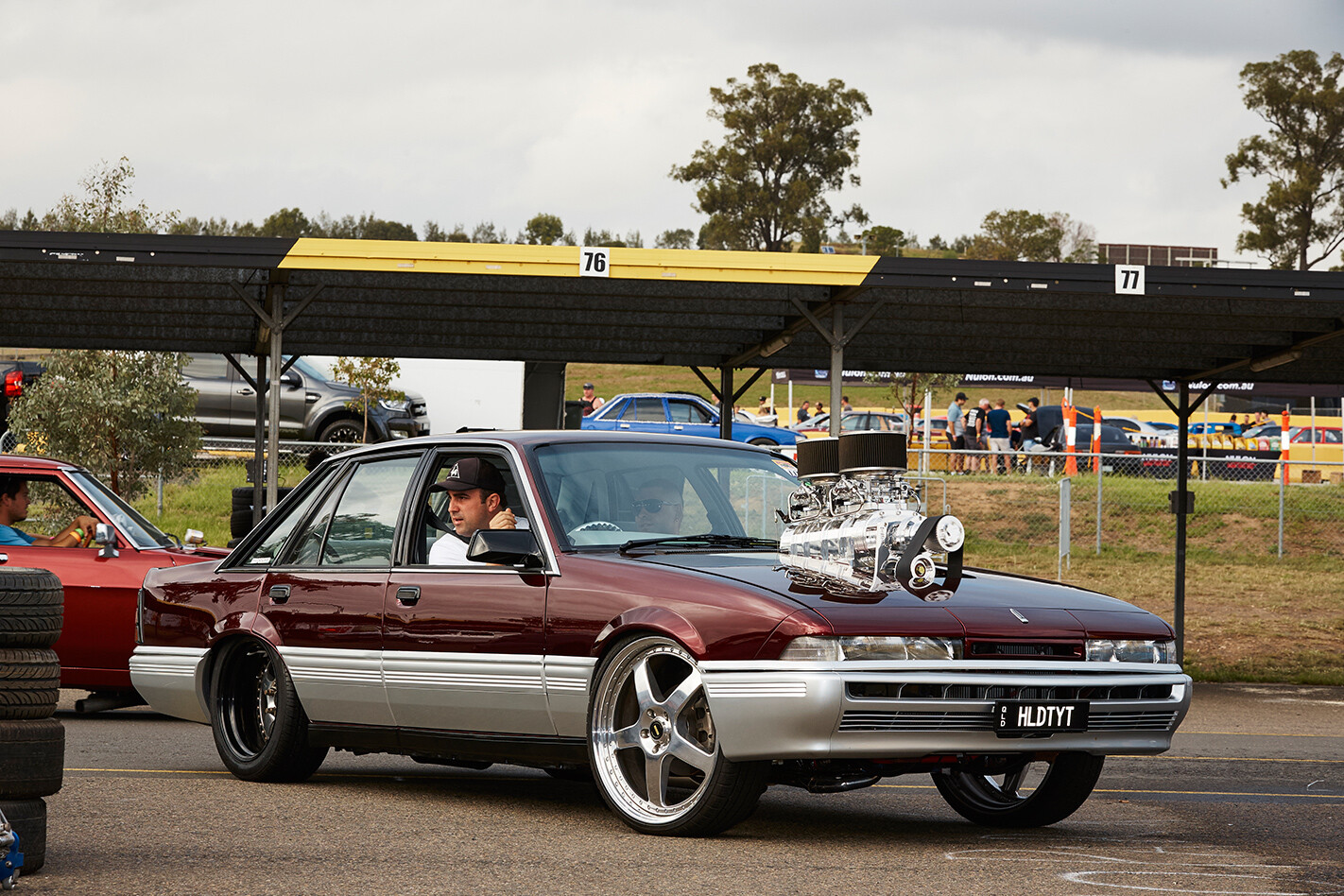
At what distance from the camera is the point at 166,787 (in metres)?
7.25

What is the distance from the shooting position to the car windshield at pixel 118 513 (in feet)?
34.8

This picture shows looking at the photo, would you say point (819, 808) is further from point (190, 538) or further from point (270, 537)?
point (190, 538)

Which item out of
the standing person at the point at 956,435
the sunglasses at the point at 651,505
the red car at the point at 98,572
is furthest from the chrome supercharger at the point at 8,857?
the standing person at the point at 956,435

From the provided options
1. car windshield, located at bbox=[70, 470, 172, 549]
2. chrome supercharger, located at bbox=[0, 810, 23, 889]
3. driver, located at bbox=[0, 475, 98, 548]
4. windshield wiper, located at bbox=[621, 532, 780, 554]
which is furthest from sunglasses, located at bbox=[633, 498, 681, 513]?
driver, located at bbox=[0, 475, 98, 548]

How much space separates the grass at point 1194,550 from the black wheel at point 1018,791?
471 inches

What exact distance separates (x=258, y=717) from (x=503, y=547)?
2.13 m

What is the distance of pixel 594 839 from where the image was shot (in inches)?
236

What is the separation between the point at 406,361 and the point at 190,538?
73.2 ft

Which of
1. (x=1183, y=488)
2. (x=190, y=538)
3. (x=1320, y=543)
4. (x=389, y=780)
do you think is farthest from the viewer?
(x=1320, y=543)

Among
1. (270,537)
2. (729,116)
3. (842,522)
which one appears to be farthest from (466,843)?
(729,116)

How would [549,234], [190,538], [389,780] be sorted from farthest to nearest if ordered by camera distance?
[549,234]
[190,538]
[389,780]

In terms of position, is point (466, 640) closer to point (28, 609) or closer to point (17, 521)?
point (28, 609)

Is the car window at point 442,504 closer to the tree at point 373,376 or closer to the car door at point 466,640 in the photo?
the car door at point 466,640

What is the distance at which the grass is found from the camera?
20844 millimetres
